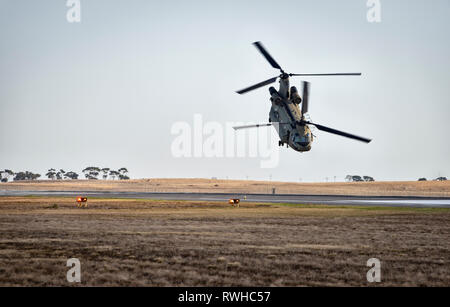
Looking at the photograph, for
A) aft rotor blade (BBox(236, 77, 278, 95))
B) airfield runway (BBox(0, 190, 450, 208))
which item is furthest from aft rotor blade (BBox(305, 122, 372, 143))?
aft rotor blade (BBox(236, 77, 278, 95))

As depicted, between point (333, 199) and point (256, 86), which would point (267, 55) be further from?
point (333, 199)

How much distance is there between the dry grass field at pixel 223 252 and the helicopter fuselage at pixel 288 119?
2337 cm

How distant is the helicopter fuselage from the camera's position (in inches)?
2210

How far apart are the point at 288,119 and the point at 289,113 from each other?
73cm

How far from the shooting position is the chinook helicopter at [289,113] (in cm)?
5590

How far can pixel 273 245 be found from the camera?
22672mm

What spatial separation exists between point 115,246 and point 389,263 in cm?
1173

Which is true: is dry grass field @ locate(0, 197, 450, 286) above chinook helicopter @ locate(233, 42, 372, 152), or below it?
below

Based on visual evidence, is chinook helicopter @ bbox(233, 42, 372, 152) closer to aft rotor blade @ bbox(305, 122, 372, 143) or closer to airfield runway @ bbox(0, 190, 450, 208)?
aft rotor blade @ bbox(305, 122, 372, 143)

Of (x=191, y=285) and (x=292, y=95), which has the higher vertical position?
(x=292, y=95)

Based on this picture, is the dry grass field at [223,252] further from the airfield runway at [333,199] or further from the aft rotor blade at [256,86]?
the aft rotor blade at [256,86]
